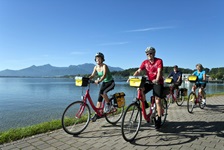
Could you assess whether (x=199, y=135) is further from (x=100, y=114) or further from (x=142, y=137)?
(x=100, y=114)

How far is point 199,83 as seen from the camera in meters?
9.79

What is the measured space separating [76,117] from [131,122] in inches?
60.9

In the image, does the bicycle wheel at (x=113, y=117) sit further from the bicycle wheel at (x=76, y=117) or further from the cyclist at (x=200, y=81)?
the cyclist at (x=200, y=81)

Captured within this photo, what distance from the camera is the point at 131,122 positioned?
→ 5395 millimetres

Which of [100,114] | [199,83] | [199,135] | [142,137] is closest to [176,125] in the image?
[199,135]

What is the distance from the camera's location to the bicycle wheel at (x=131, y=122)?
5.03 meters

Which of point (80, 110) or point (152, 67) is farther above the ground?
point (152, 67)

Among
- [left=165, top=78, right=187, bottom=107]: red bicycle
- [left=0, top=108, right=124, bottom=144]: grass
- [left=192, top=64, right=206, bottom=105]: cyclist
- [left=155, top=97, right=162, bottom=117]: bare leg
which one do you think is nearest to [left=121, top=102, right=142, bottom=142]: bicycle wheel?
[left=155, top=97, right=162, bottom=117]: bare leg

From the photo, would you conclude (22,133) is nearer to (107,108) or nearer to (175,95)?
(107,108)

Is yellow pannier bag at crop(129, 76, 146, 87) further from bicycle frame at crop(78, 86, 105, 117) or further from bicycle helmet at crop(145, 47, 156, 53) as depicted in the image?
bicycle frame at crop(78, 86, 105, 117)

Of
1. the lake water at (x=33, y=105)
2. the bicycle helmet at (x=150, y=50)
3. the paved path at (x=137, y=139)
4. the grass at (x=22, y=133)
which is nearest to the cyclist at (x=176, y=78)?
the paved path at (x=137, y=139)

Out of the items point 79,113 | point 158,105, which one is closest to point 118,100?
point 158,105

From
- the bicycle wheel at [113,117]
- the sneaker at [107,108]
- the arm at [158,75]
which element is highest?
the arm at [158,75]

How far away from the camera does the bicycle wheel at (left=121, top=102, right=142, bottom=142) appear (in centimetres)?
503
